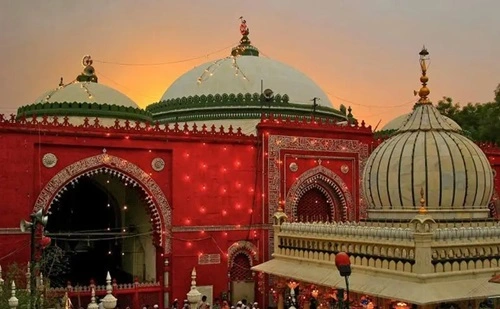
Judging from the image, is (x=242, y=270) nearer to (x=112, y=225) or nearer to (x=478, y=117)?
(x=112, y=225)

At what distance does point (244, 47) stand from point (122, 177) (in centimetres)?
893

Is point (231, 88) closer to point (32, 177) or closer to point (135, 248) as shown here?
point (135, 248)

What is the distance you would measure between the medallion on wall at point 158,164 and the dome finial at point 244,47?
7821 millimetres

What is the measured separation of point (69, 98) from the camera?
16.3 meters

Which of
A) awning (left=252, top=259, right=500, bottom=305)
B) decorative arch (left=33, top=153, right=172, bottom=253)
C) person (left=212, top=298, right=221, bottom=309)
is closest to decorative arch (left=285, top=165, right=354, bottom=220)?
person (left=212, top=298, right=221, bottom=309)

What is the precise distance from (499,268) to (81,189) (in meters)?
13.0

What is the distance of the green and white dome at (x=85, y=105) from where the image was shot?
16078 millimetres

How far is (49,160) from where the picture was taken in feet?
44.9

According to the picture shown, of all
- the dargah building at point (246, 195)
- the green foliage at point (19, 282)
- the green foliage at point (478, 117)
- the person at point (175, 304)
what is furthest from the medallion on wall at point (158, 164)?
the green foliage at point (478, 117)

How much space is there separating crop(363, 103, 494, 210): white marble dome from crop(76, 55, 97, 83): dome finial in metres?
10.0

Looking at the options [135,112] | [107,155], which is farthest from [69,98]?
[107,155]

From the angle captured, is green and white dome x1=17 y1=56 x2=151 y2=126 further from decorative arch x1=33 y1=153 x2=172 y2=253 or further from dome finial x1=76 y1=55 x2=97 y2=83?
decorative arch x1=33 y1=153 x2=172 y2=253

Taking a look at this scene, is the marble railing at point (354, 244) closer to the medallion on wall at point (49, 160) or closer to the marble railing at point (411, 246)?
the marble railing at point (411, 246)

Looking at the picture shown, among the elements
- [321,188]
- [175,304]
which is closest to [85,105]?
[175,304]
